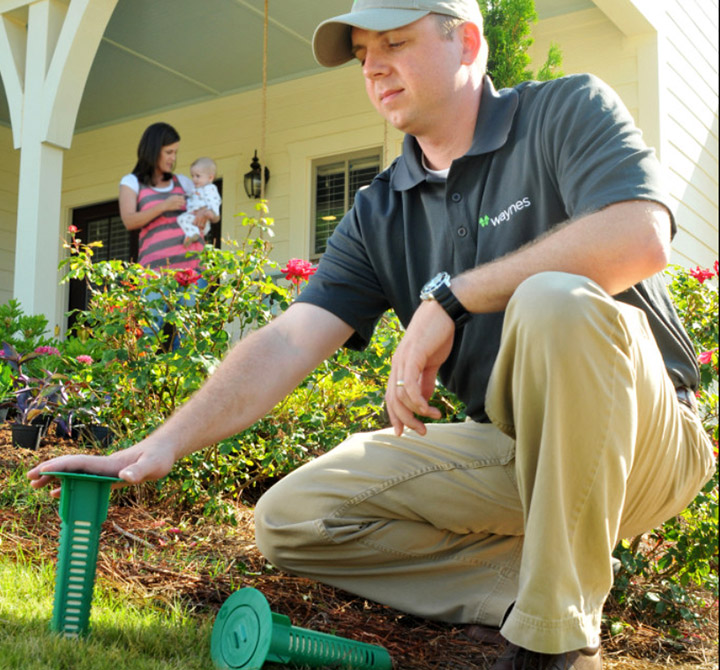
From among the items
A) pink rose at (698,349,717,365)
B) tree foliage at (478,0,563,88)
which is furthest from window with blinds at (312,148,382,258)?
pink rose at (698,349,717,365)

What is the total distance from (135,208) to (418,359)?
4.27m

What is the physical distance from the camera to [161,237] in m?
5.75

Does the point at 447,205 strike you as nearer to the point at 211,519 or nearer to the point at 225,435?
the point at 225,435

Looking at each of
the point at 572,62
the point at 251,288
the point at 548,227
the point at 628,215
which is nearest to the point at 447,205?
the point at 548,227

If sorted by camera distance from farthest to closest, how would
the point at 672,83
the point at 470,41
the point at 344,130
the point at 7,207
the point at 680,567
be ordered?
the point at 7,207
the point at 344,130
the point at 672,83
the point at 680,567
the point at 470,41

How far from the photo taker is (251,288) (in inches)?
137

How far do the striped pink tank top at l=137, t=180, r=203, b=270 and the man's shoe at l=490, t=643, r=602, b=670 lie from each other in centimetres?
429

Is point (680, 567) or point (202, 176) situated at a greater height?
point (202, 176)

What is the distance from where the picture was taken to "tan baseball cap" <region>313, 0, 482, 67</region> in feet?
7.25

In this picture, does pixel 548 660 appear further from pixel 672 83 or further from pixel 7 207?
pixel 7 207

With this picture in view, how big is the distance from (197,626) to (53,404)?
190 cm

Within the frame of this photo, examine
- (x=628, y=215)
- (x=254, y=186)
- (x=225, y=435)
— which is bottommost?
(x=225, y=435)

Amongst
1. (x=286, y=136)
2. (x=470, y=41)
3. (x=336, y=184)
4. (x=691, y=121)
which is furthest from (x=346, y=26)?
(x=286, y=136)

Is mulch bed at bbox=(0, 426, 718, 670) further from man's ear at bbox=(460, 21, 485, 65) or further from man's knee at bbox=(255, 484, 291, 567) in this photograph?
man's ear at bbox=(460, 21, 485, 65)
